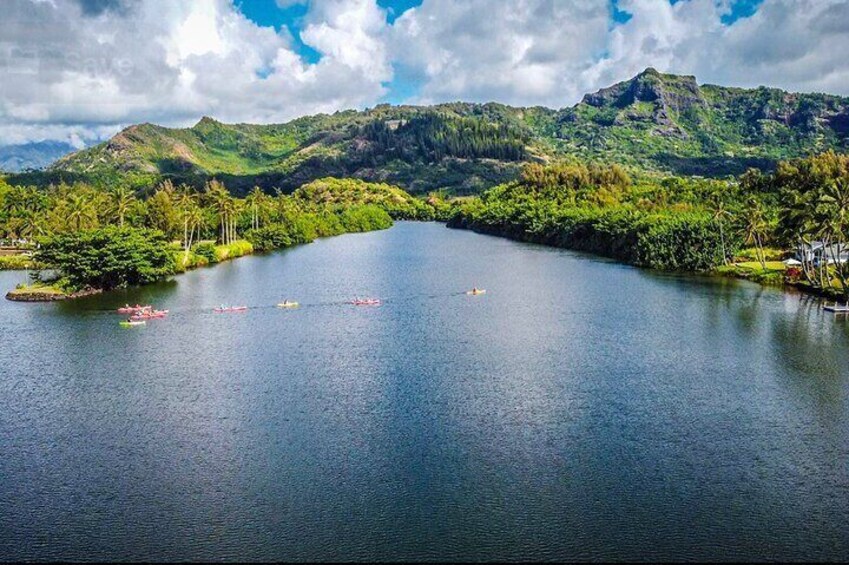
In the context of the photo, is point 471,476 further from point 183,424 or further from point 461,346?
point 461,346

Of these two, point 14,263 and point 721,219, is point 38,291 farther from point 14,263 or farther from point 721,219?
point 721,219

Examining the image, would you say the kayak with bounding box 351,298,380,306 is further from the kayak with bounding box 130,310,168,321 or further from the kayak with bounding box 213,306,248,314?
the kayak with bounding box 130,310,168,321

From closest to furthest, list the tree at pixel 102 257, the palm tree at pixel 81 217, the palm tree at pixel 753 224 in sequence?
the tree at pixel 102 257
the palm tree at pixel 753 224
the palm tree at pixel 81 217

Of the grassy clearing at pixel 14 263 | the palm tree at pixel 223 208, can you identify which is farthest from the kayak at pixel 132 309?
the palm tree at pixel 223 208

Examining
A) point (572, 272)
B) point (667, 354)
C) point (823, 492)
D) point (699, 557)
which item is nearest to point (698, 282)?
point (572, 272)

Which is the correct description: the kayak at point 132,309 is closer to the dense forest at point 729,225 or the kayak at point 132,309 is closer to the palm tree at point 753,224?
the dense forest at point 729,225

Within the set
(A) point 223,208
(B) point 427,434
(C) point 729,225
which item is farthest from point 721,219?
(A) point 223,208

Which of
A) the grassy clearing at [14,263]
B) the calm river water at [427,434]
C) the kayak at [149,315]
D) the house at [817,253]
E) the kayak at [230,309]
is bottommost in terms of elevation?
the calm river water at [427,434]
